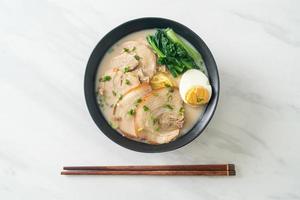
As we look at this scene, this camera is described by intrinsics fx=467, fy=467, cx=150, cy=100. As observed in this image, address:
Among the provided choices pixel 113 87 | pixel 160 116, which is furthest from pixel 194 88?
pixel 113 87

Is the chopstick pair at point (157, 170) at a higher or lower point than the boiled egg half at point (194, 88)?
lower

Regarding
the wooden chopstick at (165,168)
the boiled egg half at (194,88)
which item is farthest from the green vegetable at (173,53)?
the wooden chopstick at (165,168)

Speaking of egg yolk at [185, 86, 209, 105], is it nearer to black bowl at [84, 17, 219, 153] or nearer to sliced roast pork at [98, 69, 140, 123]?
→ black bowl at [84, 17, 219, 153]

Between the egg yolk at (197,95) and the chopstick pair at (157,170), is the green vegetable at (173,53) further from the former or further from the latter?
the chopstick pair at (157,170)

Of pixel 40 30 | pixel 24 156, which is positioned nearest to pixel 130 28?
pixel 40 30

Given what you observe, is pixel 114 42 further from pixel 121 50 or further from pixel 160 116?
pixel 160 116

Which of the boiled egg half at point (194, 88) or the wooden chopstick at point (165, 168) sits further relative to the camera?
the wooden chopstick at point (165, 168)

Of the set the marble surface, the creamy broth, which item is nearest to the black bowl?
the creamy broth

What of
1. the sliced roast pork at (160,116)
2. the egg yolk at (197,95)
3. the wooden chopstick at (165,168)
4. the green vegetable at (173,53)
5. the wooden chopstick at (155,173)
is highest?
the green vegetable at (173,53)
